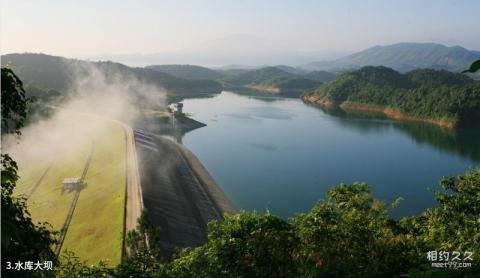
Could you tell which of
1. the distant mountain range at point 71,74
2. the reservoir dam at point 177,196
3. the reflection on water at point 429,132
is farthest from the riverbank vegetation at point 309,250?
the distant mountain range at point 71,74

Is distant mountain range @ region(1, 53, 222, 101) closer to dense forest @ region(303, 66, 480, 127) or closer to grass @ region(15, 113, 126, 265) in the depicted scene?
dense forest @ region(303, 66, 480, 127)

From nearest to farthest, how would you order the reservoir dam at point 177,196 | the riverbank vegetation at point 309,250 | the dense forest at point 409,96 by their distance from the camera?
the riverbank vegetation at point 309,250 → the reservoir dam at point 177,196 → the dense forest at point 409,96

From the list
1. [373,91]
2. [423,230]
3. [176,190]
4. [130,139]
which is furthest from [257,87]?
[423,230]

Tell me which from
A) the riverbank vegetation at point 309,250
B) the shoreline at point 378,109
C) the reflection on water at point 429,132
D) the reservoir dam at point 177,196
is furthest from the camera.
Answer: the shoreline at point 378,109

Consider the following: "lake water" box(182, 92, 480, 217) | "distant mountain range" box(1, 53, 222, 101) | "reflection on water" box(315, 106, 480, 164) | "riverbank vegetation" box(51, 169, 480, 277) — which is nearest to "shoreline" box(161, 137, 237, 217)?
"lake water" box(182, 92, 480, 217)

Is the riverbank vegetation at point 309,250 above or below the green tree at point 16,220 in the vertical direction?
below

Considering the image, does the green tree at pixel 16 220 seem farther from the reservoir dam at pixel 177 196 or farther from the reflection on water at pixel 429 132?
the reflection on water at pixel 429 132
